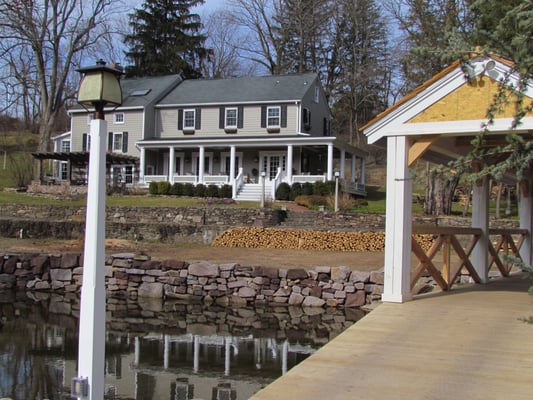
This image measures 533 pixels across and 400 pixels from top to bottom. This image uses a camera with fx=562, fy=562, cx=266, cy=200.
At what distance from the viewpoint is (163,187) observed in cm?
2830

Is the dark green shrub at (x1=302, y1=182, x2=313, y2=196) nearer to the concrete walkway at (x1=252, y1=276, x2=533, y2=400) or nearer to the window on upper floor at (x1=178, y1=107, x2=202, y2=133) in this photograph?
the window on upper floor at (x1=178, y1=107, x2=202, y2=133)

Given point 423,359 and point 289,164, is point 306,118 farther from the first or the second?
point 423,359

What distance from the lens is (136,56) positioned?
1775 inches

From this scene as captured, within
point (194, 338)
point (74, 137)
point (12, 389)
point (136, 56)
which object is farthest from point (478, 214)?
point (136, 56)

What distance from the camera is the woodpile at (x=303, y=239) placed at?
1766 cm

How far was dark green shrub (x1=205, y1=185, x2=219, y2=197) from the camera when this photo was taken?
27656mm

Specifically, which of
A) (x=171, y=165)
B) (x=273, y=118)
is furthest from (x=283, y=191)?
(x=171, y=165)

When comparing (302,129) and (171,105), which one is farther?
(171,105)

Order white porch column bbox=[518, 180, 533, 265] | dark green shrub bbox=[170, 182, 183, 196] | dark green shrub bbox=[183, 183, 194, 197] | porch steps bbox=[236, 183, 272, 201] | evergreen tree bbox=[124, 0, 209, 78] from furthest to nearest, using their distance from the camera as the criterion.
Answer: evergreen tree bbox=[124, 0, 209, 78] < dark green shrub bbox=[170, 182, 183, 196] < dark green shrub bbox=[183, 183, 194, 197] < porch steps bbox=[236, 183, 272, 201] < white porch column bbox=[518, 180, 533, 265]

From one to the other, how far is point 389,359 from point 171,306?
8082 millimetres

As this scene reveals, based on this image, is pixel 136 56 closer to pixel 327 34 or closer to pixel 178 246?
pixel 327 34

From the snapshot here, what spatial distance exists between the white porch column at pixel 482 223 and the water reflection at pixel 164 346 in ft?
8.51

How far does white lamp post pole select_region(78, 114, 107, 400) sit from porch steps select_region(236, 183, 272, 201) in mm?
22688

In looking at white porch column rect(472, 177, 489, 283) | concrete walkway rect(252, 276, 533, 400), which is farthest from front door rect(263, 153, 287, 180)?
concrete walkway rect(252, 276, 533, 400)
